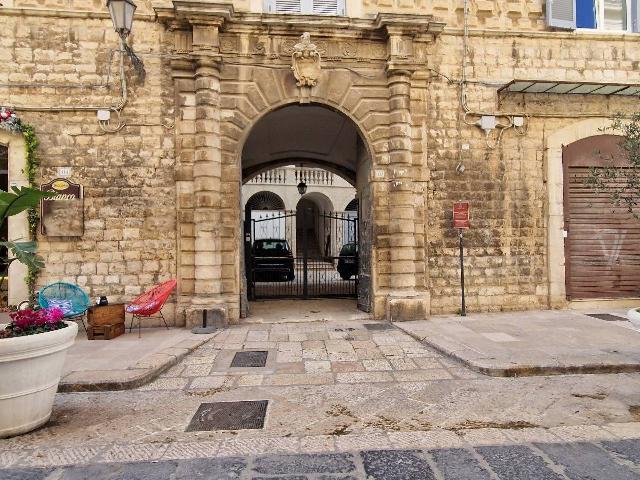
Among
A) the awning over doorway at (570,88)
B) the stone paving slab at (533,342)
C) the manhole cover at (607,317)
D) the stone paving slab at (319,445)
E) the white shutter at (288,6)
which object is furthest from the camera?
the white shutter at (288,6)

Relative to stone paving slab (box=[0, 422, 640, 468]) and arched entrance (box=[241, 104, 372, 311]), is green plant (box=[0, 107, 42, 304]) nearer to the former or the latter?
arched entrance (box=[241, 104, 372, 311])

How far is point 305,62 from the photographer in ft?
24.9

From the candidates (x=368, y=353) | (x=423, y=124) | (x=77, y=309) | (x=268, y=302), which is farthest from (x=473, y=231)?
(x=77, y=309)

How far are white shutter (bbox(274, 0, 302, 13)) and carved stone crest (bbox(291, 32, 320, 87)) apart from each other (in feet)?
3.11

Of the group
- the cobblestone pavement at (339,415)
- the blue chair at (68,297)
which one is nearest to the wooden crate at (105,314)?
the blue chair at (68,297)

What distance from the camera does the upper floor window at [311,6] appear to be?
26.9 feet

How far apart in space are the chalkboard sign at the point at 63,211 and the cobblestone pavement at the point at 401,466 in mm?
5321

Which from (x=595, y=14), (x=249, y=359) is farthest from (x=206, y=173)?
(x=595, y=14)

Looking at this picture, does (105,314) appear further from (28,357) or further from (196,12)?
(196,12)

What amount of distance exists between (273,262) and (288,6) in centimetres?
772

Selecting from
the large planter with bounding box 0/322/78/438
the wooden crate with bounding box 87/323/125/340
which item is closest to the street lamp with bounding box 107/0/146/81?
the wooden crate with bounding box 87/323/125/340

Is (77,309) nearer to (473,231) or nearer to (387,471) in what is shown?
(387,471)

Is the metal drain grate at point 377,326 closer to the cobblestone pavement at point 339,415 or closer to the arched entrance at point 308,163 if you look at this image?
the arched entrance at point 308,163

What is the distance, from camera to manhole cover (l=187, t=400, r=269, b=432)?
11.5 feet
